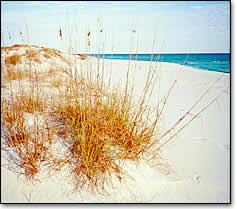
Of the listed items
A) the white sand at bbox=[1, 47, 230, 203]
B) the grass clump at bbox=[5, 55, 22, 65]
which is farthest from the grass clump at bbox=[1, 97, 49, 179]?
the grass clump at bbox=[5, 55, 22, 65]

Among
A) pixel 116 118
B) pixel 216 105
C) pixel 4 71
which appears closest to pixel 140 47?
pixel 116 118

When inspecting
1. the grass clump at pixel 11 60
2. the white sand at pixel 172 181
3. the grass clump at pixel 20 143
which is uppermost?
the grass clump at pixel 11 60

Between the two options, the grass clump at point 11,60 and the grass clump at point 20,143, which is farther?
the grass clump at point 11,60

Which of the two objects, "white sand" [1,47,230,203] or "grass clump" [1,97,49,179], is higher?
"grass clump" [1,97,49,179]

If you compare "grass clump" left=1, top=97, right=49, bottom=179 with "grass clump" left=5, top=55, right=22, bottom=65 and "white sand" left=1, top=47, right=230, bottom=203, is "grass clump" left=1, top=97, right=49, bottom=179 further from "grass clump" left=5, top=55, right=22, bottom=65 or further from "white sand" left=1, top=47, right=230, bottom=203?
"grass clump" left=5, top=55, right=22, bottom=65

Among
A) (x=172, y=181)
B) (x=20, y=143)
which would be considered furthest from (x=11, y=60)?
(x=172, y=181)

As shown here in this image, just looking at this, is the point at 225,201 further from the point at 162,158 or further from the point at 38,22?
the point at 38,22

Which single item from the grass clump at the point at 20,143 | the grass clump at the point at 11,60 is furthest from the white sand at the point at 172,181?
the grass clump at the point at 11,60

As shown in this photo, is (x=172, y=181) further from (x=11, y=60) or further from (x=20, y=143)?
(x=11, y=60)

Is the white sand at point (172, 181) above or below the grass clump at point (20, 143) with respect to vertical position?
below

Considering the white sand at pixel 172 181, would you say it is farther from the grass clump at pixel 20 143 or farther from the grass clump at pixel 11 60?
the grass clump at pixel 11 60

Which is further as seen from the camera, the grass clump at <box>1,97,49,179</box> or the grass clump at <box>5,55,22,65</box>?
the grass clump at <box>5,55,22,65</box>

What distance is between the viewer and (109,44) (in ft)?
3.93

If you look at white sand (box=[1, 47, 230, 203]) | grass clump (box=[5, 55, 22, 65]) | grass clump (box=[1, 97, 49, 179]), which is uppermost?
grass clump (box=[5, 55, 22, 65])
